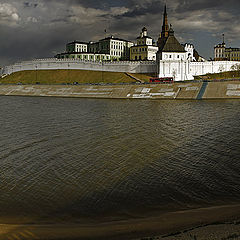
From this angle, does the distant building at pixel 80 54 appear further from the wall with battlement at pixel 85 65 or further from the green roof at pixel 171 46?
the green roof at pixel 171 46

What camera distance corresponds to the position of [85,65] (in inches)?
5143

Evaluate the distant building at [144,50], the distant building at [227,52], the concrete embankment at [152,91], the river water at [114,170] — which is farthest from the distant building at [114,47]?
the river water at [114,170]

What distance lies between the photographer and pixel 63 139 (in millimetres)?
27438

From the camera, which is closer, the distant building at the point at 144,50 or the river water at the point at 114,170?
the river water at the point at 114,170


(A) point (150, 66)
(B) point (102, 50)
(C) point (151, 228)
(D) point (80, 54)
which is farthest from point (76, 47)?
(C) point (151, 228)

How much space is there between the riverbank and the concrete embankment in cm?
5805

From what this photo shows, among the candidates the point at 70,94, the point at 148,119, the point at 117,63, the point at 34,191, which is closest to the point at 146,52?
the point at 117,63

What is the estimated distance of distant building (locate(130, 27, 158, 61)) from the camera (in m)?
144

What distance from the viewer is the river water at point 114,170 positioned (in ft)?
44.5

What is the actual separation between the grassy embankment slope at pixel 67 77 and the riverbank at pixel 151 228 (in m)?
98.2

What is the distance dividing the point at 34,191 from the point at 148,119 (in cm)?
2629

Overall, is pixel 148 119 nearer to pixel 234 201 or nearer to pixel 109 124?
pixel 109 124

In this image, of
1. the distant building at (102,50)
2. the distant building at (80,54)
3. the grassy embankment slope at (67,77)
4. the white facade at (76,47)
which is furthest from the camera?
the white facade at (76,47)

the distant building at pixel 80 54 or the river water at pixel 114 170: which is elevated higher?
the distant building at pixel 80 54
